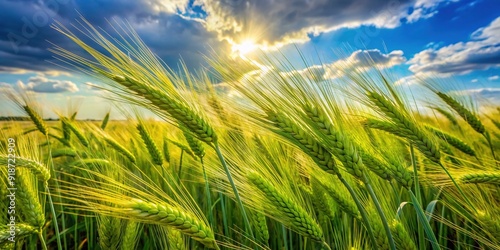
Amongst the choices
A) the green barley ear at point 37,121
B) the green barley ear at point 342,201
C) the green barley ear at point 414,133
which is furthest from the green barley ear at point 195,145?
the green barley ear at point 37,121

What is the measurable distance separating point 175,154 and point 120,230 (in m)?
1.42

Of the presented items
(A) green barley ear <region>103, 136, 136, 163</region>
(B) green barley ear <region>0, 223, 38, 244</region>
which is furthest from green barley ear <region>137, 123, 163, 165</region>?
(B) green barley ear <region>0, 223, 38, 244</region>

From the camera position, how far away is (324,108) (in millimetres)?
1320

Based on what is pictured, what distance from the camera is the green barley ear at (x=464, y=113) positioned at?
2709 mm

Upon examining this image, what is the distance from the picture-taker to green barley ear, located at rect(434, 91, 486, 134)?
271 cm

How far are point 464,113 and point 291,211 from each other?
82.7 inches

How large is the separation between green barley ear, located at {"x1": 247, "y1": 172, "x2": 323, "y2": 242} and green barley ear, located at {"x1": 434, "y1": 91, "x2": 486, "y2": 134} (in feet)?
6.59

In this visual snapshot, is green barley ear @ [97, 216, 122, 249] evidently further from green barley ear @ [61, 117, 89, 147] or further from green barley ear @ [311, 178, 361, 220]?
green barley ear @ [61, 117, 89, 147]

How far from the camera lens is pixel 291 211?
4.38 feet

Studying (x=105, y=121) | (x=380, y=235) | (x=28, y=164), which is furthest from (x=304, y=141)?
(x=105, y=121)

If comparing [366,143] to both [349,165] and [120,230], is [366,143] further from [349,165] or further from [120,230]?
[120,230]

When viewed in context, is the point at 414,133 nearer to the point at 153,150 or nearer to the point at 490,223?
the point at 490,223

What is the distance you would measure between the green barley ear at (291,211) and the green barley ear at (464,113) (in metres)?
2.01

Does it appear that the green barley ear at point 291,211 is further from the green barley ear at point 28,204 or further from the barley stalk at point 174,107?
the green barley ear at point 28,204
